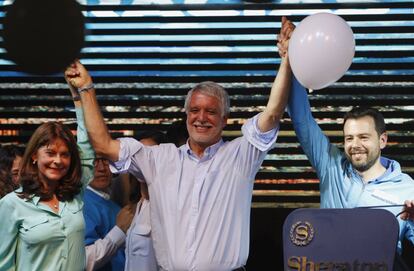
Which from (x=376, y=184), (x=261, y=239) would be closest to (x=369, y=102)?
(x=261, y=239)

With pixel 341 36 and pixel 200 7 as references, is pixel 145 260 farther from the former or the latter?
pixel 200 7

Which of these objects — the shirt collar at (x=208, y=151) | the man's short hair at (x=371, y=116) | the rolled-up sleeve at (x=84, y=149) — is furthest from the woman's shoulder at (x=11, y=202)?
the man's short hair at (x=371, y=116)

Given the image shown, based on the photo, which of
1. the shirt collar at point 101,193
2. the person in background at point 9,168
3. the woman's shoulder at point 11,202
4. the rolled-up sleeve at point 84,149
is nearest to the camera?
the woman's shoulder at point 11,202

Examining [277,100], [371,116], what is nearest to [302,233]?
[277,100]

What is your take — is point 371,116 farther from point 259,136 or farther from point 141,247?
point 141,247

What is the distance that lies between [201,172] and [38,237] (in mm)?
733

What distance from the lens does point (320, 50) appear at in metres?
4.32

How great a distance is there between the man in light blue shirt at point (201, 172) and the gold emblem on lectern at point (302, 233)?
0.80 feet

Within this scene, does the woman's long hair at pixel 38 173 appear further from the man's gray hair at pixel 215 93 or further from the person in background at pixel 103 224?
the man's gray hair at pixel 215 93

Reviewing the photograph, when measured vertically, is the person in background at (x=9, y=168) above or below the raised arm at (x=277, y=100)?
below

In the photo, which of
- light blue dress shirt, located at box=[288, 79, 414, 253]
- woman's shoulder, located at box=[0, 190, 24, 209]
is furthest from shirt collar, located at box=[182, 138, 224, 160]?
woman's shoulder, located at box=[0, 190, 24, 209]

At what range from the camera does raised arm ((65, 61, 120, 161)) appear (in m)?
4.29

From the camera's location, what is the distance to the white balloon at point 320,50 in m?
4.25

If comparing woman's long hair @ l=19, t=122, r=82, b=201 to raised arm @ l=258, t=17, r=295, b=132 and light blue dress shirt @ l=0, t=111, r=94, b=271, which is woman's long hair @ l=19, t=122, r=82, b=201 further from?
raised arm @ l=258, t=17, r=295, b=132
